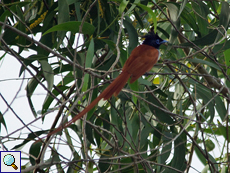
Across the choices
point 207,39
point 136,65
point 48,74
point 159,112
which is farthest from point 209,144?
point 48,74

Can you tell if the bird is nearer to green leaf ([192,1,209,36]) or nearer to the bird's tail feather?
the bird's tail feather

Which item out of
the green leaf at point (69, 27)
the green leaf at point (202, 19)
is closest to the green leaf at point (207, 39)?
the green leaf at point (202, 19)

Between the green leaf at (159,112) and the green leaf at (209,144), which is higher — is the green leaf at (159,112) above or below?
above

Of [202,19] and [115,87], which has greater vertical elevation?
[202,19]

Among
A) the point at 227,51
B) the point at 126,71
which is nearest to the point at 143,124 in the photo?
the point at 126,71

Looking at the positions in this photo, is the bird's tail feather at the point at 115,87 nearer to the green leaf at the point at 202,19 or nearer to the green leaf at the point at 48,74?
the green leaf at the point at 48,74

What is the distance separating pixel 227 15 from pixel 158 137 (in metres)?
0.84

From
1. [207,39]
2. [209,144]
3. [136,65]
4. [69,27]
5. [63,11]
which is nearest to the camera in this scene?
[69,27]

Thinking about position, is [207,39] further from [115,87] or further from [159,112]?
[115,87]

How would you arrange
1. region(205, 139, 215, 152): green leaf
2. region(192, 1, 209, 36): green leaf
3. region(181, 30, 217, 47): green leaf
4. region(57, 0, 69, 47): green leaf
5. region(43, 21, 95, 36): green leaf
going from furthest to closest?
region(205, 139, 215, 152): green leaf < region(192, 1, 209, 36): green leaf < region(181, 30, 217, 47): green leaf < region(57, 0, 69, 47): green leaf < region(43, 21, 95, 36): green leaf

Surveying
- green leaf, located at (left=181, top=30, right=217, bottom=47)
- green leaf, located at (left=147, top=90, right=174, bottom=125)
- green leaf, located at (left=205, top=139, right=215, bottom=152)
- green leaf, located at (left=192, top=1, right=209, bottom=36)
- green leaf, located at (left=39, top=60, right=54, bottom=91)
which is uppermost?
green leaf, located at (left=192, top=1, right=209, bottom=36)

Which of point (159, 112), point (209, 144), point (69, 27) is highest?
point (69, 27)

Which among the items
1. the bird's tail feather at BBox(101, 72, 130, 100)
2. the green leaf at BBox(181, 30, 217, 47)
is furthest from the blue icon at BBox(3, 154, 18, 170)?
the green leaf at BBox(181, 30, 217, 47)

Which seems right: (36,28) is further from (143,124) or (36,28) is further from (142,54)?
(143,124)
